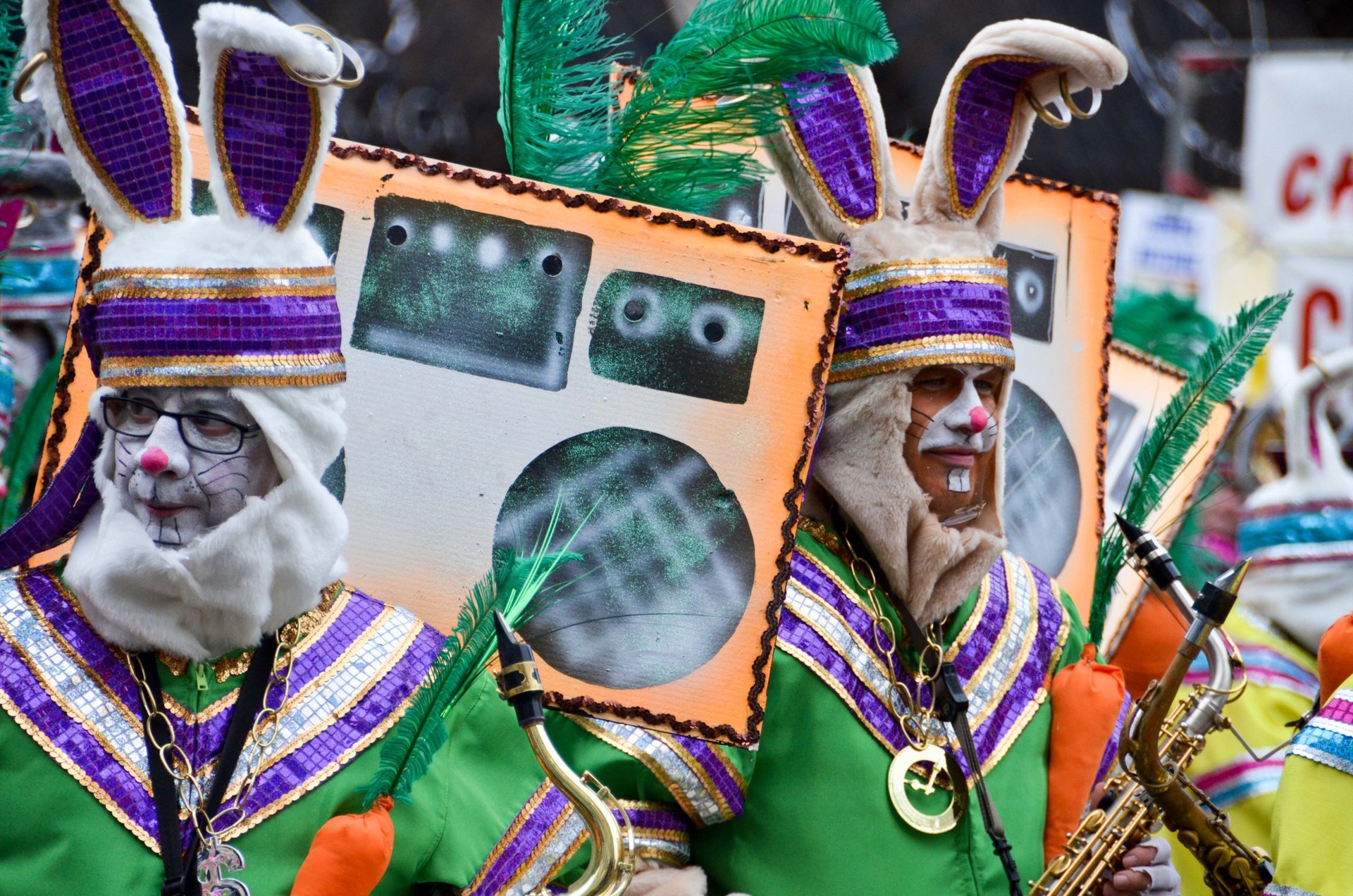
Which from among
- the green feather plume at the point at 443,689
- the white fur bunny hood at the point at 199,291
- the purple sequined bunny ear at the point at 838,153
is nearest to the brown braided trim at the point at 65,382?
the white fur bunny hood at the point at 199,291

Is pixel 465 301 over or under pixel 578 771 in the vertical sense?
over

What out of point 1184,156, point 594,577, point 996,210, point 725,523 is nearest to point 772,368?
point 725,523

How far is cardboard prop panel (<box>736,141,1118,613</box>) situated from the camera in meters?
3.92

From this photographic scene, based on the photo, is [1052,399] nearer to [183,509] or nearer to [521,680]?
[521,680]

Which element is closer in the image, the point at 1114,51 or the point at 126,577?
the point at 126,577

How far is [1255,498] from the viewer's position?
4.86m

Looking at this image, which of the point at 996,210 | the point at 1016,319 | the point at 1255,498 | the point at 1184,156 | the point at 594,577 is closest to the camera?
the point at 594,577

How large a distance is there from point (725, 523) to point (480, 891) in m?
0.77

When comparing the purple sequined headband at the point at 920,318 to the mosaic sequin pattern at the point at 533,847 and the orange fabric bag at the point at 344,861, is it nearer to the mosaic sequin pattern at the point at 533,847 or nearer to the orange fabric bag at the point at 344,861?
the mosaic sequin pattern at the point at 533,847

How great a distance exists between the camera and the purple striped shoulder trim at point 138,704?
252cm

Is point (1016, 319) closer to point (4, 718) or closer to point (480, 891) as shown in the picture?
point (480, 891)

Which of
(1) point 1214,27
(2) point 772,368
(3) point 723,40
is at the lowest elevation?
(2) point 772,368

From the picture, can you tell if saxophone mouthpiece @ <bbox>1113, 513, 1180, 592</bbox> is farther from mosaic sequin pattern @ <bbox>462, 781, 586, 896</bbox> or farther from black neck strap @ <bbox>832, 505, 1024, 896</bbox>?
mosaic sequin pattern @ <bbox>462, 781, 586, 896</bbox>

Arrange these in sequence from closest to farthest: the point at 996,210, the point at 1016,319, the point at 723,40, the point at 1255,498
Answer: the point at 723,40, the point at 996,210, the point at 1016,319, the point at 1255,498
